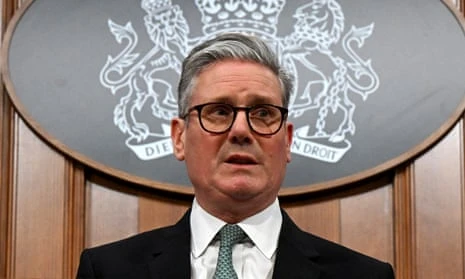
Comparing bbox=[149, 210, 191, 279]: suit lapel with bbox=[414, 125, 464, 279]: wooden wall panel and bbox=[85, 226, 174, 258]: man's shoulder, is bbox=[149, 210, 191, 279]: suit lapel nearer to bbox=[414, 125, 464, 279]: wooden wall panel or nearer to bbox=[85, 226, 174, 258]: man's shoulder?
bbox=[85, 226, 174, 258]: man's shoulder

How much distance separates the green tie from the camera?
4.07 feet

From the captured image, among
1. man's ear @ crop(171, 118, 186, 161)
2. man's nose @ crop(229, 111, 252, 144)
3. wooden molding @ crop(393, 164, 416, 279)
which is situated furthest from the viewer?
wooden molding @ crop(393, 164, 416, 279)

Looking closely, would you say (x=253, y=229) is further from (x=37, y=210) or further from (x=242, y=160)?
(x=37, y=210)

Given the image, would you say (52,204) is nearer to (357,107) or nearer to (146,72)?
(146,72)

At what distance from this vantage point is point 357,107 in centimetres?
172

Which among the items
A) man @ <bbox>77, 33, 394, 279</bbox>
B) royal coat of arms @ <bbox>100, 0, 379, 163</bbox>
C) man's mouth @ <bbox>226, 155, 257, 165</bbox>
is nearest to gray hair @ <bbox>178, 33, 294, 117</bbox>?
man @ <bbox>77, 33, 394, 279</bbox>

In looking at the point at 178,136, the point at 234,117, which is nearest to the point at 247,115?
the point at 234,117

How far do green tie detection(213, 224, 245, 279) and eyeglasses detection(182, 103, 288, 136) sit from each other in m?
0.12

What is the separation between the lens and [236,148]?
4.08 ft

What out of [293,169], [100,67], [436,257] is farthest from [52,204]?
[436,257]

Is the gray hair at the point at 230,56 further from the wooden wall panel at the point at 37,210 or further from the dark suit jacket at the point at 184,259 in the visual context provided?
the wooden wall panel at the point at 37,210

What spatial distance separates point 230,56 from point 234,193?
18 centimetres

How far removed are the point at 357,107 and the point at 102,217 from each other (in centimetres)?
46

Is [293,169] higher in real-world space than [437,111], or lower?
lower
